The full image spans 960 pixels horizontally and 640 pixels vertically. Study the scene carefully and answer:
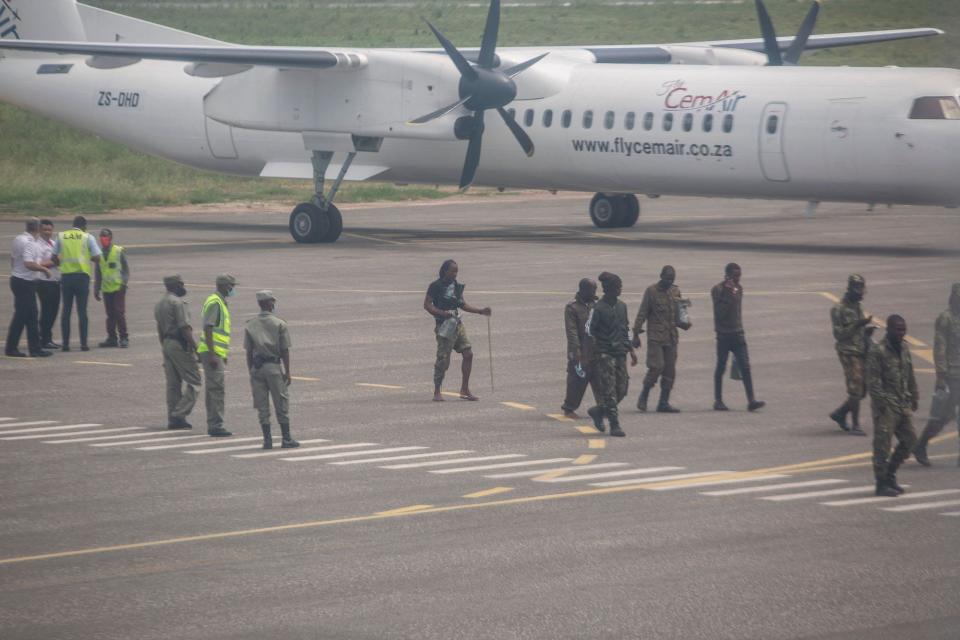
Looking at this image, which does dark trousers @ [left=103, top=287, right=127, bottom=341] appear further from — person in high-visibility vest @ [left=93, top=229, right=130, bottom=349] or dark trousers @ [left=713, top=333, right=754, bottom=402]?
dark trousers @ [left=713, top=333, right=754, bottom=402]

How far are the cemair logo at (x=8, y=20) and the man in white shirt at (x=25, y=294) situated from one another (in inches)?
852

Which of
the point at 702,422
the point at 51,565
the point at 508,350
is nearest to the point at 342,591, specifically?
the point at 51,565

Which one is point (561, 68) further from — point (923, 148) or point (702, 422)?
point (702, 422)

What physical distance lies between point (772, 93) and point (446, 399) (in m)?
16.9

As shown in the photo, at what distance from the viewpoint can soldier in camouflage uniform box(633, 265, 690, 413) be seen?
19.0 meters

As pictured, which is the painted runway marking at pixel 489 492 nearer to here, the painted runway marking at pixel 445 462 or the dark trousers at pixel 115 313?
the painted runway marking at pixel 445 462

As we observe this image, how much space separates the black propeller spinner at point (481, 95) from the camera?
36.2m

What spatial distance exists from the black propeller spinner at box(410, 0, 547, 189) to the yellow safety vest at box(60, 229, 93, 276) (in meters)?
Answer: 13.2

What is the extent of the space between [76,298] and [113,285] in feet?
1.94

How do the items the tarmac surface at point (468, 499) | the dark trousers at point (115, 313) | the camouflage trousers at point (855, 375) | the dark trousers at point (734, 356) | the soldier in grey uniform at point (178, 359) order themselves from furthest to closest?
the dark trousers at point (115, 313) → the dark trousers at point (734, 356) → the soldier in grey uniform at point (178, 359) → the camouflage trousers at point (855, 375) → the tarmac surface at point (468, 499)

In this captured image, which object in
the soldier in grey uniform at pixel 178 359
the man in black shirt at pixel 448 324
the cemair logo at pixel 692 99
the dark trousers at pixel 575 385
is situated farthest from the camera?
the cemair logo at pixel 692 99

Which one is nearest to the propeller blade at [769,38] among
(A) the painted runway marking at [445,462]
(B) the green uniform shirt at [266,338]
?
(B) the green uniform shirt at [266,338]

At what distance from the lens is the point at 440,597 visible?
11219 millimetres

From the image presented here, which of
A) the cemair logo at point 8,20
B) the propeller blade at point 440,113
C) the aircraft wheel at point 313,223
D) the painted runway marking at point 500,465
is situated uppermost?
the cemair logo at point 8,20
